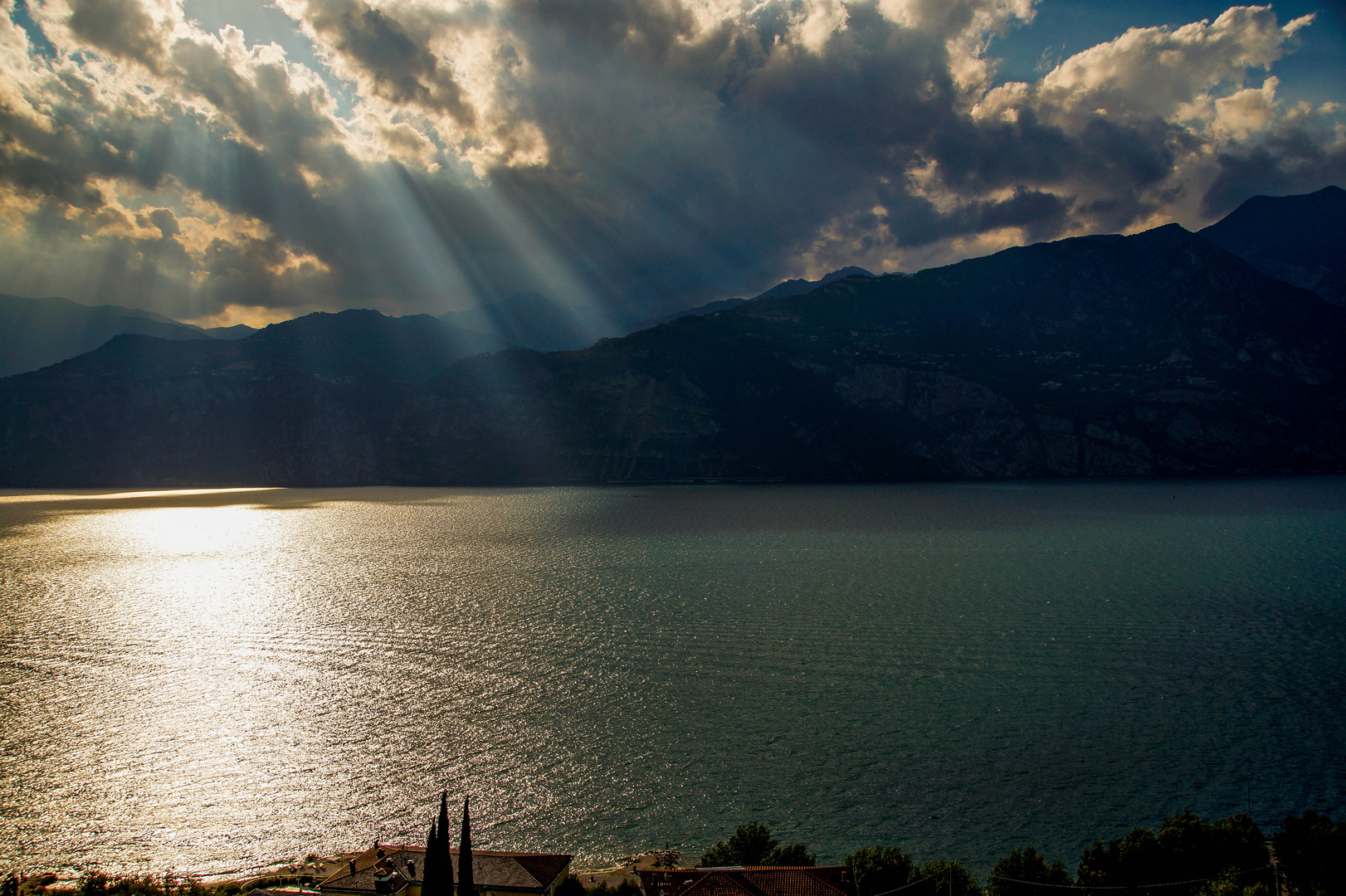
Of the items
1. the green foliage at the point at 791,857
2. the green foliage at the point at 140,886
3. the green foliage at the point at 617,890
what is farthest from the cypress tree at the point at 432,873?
the green foliage at the point at 791,857

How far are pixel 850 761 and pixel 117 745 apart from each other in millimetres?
46464

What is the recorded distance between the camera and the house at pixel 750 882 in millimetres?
28547

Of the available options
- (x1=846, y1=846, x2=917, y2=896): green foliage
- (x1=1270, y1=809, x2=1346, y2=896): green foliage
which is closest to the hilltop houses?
(x1=846, y1=846, x2=917, y2=896): green foliage

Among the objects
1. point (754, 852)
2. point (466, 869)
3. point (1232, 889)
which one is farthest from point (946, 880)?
point (466, 869)

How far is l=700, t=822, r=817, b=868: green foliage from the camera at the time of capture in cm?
3225

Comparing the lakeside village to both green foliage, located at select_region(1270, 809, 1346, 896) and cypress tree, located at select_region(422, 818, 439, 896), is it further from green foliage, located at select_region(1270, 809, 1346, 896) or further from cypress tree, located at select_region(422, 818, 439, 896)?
cypress tree, located at select_region(422, 818, 439, 896)

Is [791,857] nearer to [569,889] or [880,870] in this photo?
[880,870]

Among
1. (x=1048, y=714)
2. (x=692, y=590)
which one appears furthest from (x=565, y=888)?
(x=692, y=590)

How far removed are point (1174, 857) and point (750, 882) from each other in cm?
1848

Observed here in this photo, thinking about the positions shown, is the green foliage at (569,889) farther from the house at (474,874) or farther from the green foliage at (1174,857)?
the green foliage at (1174,857)

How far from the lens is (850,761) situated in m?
42.5

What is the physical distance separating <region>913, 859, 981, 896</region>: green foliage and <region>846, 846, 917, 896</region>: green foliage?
1.91 feet

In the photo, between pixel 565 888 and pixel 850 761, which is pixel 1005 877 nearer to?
pixel 850 761

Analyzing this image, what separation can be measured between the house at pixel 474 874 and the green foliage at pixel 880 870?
501 inches
